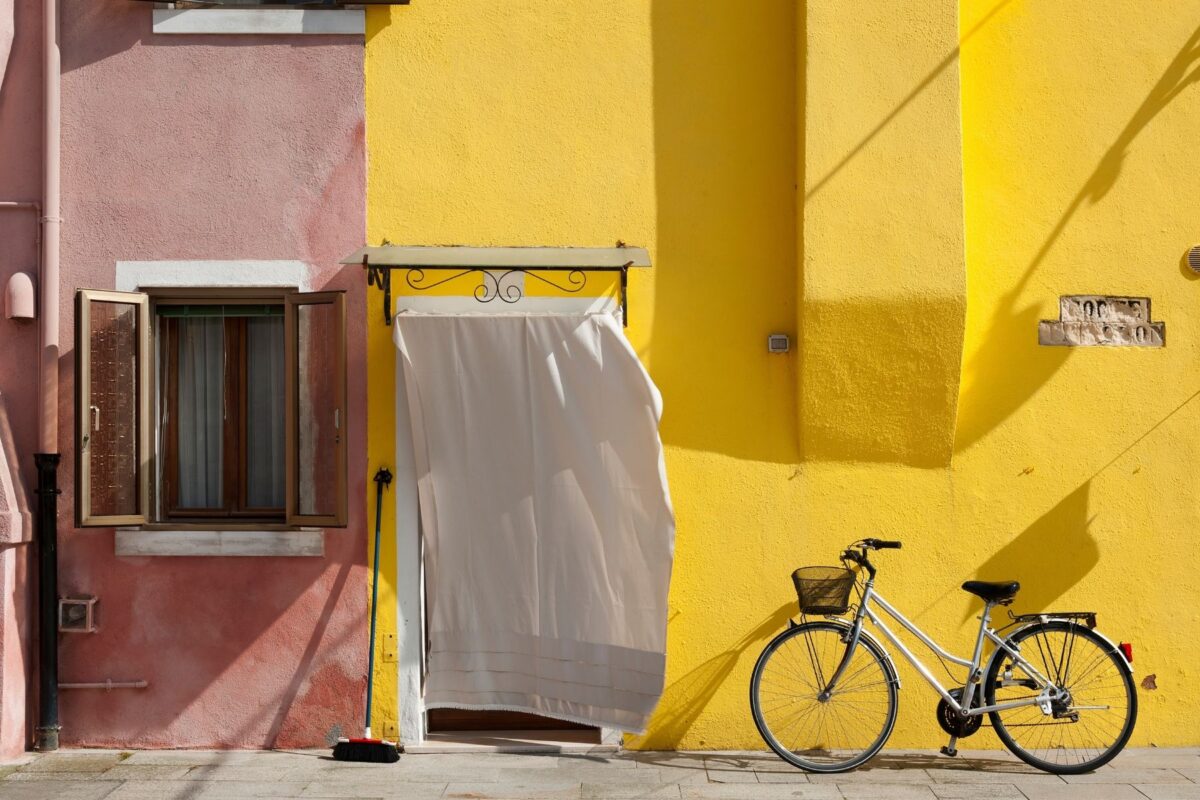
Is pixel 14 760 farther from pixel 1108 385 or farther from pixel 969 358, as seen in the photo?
pixel 1108 385

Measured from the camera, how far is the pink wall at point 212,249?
7.41 metres

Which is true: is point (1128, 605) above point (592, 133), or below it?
below

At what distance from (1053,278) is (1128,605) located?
1.99 metres

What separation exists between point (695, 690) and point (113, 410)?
3.79 meters

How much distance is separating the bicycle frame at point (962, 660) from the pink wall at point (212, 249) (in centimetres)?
289

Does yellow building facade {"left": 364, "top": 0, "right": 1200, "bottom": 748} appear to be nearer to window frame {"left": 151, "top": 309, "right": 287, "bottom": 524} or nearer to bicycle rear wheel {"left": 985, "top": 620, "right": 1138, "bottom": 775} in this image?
bicycle rear wheel {"left": 985, "top": 620, "right": 1138, "bottom": 775}

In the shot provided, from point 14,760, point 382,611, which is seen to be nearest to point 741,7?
point 382,611

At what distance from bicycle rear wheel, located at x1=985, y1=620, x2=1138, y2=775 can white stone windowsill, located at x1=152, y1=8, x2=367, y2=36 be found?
5.36 m

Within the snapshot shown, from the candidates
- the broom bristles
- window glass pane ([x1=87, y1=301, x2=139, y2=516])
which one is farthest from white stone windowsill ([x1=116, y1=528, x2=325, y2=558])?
the broom bristles

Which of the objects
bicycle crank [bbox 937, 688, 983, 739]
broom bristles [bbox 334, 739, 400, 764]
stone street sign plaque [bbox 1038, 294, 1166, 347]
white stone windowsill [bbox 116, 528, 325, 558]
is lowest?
broom bristles [bbox 334, 739, 400, 764]

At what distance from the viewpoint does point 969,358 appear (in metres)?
7.47

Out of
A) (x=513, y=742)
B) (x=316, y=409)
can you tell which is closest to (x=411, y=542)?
(x=316, y=409)

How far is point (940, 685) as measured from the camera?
6.97 metres

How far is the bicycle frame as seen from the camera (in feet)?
22.5
